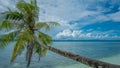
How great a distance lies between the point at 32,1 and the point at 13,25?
6.25 feet

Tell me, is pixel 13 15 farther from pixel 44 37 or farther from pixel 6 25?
pixel 44 37

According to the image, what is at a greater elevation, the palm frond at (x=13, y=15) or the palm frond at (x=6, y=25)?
the palm frond at (x=13, y=15)

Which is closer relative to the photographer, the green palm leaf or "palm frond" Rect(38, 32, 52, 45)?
the green palm leaf

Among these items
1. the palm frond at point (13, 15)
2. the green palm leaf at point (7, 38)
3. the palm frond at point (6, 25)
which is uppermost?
the palm frond at point (13, 15)

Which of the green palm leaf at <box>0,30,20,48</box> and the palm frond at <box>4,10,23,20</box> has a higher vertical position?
the palm frond at <box>4,10,23,20</box>

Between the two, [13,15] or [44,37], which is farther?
[44,37]

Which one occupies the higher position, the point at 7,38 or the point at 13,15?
the point at 13,15

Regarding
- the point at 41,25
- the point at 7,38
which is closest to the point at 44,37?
the point at 41,25

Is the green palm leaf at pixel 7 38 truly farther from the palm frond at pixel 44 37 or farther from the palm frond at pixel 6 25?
the palm frond at pixel 44 37

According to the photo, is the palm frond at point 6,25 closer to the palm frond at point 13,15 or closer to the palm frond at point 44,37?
the palm frond at point 13,15

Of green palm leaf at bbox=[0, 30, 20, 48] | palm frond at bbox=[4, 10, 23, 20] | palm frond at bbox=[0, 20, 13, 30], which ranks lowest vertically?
green palm leaf at bbox=[0, 30, 20, 48]

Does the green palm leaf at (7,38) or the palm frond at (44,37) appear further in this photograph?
the palm frond at (44,37)

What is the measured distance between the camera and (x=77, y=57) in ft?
20.1

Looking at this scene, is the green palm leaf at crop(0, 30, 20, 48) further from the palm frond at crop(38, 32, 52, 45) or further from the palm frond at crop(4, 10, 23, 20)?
the palm frond at crop(38, 32, 52, 45)
